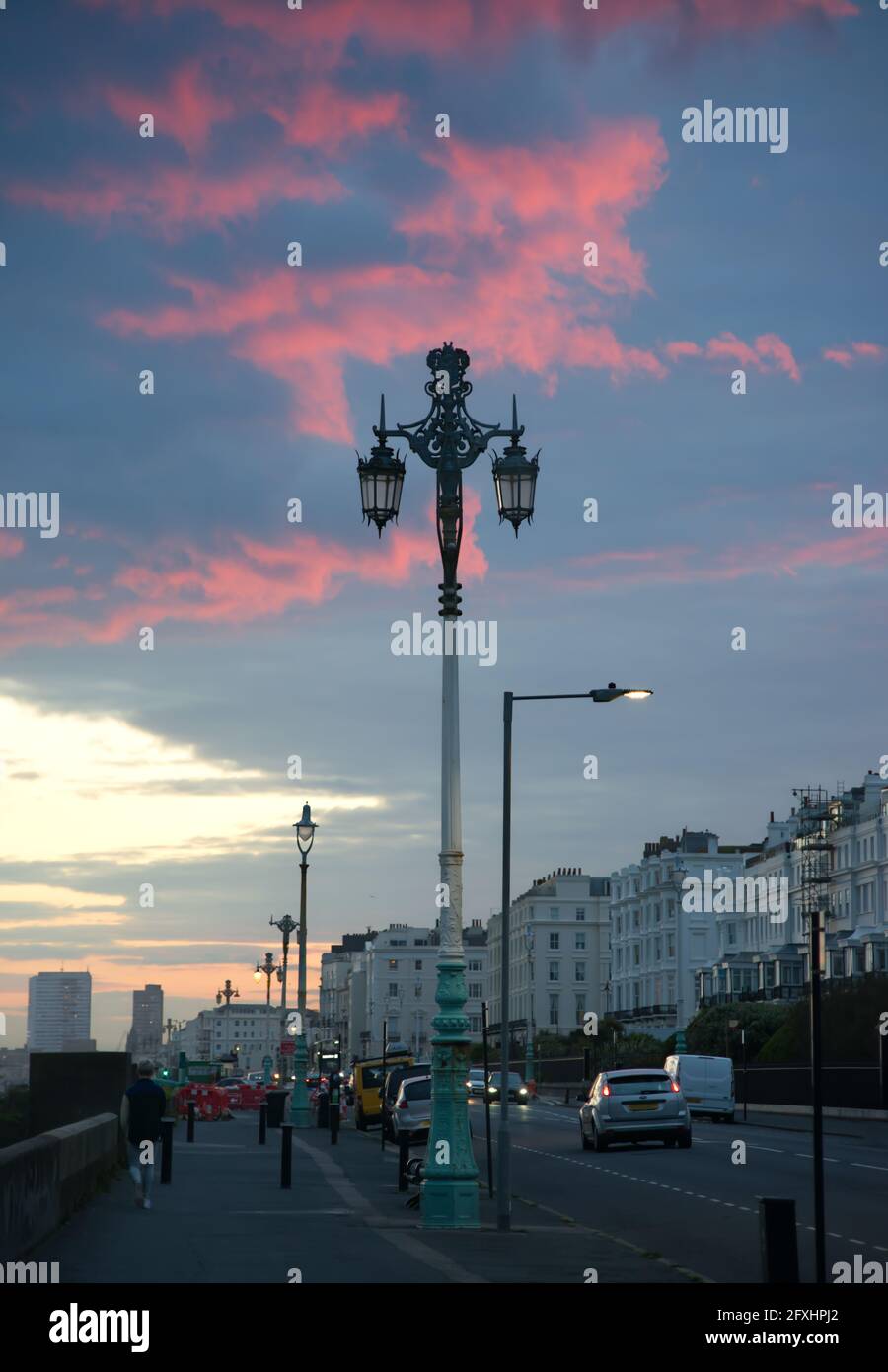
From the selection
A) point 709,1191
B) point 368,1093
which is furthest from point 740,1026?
point 709,1191

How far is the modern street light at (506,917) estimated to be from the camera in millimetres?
20298

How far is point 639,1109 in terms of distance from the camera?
40.2 metres

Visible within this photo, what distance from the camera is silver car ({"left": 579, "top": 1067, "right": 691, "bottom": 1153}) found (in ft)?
131

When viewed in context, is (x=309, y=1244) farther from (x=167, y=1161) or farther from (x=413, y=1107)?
(x=413, y=1107)

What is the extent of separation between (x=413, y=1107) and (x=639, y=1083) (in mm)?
4973

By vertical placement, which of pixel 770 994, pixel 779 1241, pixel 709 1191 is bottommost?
pixel 709 1191

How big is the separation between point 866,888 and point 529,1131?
53024mm

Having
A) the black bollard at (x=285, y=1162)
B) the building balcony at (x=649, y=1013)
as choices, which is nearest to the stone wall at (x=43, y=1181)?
the black bollard at (x=285, y=1162)

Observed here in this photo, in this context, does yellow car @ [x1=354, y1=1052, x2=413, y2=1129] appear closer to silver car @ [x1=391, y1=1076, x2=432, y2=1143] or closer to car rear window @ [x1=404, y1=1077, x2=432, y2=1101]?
car rear window @ [x1=404, y1=1077, x2=432, y2=1101]

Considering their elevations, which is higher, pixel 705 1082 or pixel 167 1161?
pixel 167 1161

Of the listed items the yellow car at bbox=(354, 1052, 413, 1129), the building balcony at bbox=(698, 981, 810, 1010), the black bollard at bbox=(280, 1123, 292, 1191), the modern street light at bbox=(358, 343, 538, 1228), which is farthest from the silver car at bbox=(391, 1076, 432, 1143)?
the building balcony at bbox=(698, 981, 810, 1010)

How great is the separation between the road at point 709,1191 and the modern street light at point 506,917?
1412mm

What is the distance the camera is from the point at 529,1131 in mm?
52656
